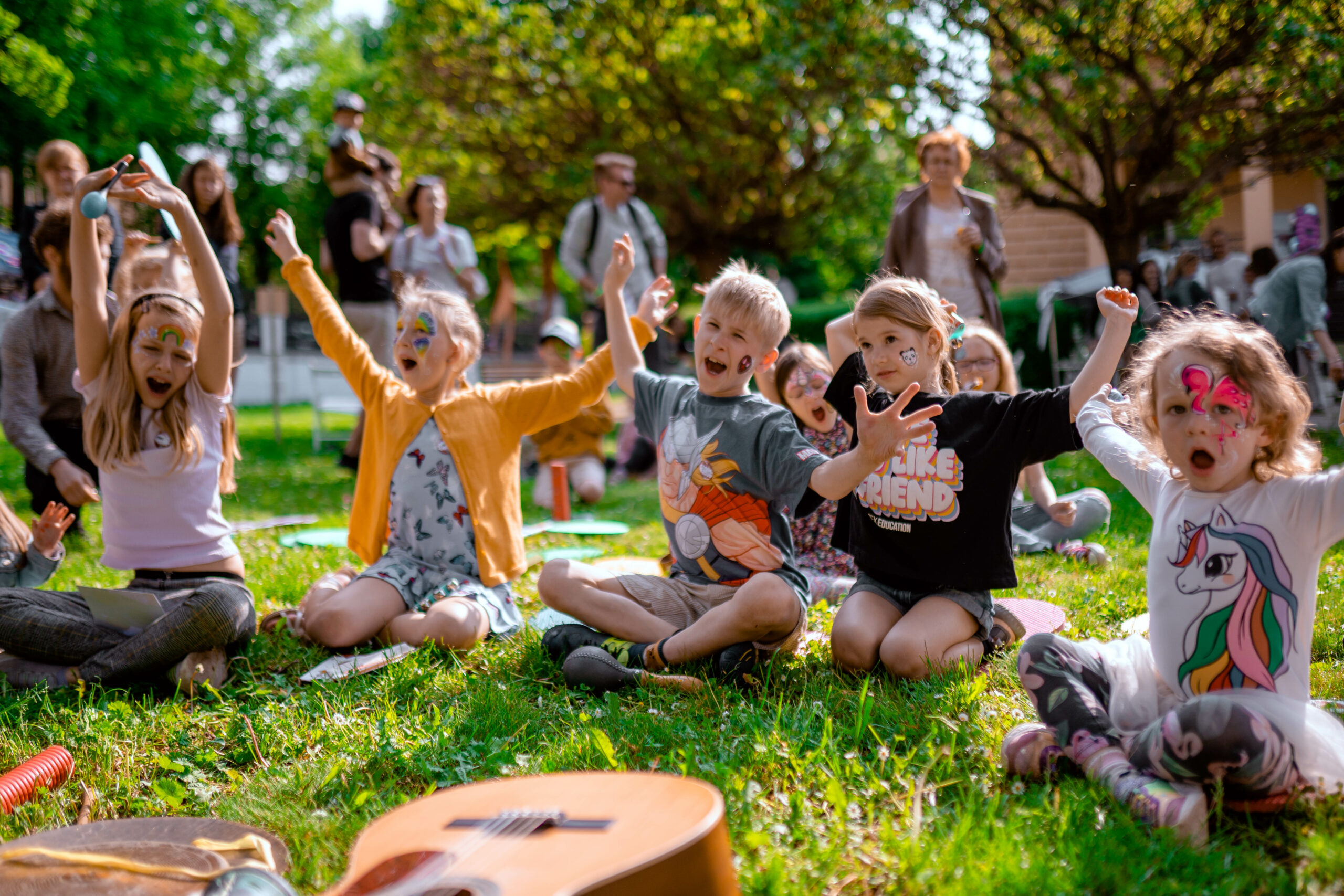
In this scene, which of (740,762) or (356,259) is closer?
(740,762)

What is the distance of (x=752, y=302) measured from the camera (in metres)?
3.19

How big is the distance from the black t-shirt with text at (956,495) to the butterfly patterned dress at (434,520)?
4.52 ft

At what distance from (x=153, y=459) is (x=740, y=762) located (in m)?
2.11

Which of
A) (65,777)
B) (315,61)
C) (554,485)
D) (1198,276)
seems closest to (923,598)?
(65,777)

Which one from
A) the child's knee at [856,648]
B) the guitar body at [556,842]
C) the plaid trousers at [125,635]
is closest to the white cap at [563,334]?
the plaid trousers at [125,635]

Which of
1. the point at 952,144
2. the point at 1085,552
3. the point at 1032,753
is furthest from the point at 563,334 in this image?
the point at 1032,753

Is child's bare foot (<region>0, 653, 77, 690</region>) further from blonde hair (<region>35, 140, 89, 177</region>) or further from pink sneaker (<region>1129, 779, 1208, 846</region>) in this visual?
blonde hair (<region>35, 140, 89, 177</region>)

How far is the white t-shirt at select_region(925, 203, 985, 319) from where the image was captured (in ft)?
19.2

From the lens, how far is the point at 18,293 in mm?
8938

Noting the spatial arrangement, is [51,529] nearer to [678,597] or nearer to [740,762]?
[678,597]

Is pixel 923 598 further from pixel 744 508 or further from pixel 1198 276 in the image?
pixel 1198 276

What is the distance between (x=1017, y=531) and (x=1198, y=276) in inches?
346

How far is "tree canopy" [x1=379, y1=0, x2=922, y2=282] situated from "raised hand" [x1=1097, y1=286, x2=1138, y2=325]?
38.5ft

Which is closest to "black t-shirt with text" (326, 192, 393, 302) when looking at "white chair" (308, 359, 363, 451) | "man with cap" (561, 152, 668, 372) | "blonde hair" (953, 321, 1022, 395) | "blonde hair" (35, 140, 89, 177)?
"white chair" (308, 359, 363, 451)
